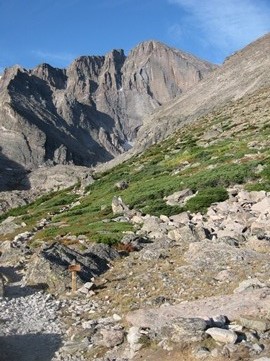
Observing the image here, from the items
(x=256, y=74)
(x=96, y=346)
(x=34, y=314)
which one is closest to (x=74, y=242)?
(x=34, y=314)

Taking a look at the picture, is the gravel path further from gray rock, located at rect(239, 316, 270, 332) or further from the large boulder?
gray rock, located at rect(239, 316, 270, 332)

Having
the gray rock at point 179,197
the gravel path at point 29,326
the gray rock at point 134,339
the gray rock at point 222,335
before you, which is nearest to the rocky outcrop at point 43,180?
the gray rock at point 179,197

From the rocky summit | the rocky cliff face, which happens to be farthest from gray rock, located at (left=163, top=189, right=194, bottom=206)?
the rocky cliff face

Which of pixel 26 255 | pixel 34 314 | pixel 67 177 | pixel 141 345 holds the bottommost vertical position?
pixel 141 345

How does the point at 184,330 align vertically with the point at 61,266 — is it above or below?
→ below

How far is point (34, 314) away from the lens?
17.3m

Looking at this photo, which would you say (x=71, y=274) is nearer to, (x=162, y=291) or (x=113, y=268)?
(x=113, y=268)

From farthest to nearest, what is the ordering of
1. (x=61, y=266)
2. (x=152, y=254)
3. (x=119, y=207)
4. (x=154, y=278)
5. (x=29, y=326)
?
(x=119, y=207)
(x=152, y=254)
(x=61, y=266)
(x=154, y=278)
(x=29, y=326)

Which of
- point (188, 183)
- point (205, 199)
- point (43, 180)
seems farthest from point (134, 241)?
point (43, 180)

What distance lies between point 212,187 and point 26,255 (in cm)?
1506

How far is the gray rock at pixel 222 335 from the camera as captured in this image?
12.3 m

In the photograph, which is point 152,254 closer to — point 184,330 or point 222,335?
point 184,330

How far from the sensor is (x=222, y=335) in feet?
40.7

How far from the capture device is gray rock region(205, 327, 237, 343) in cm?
1228
